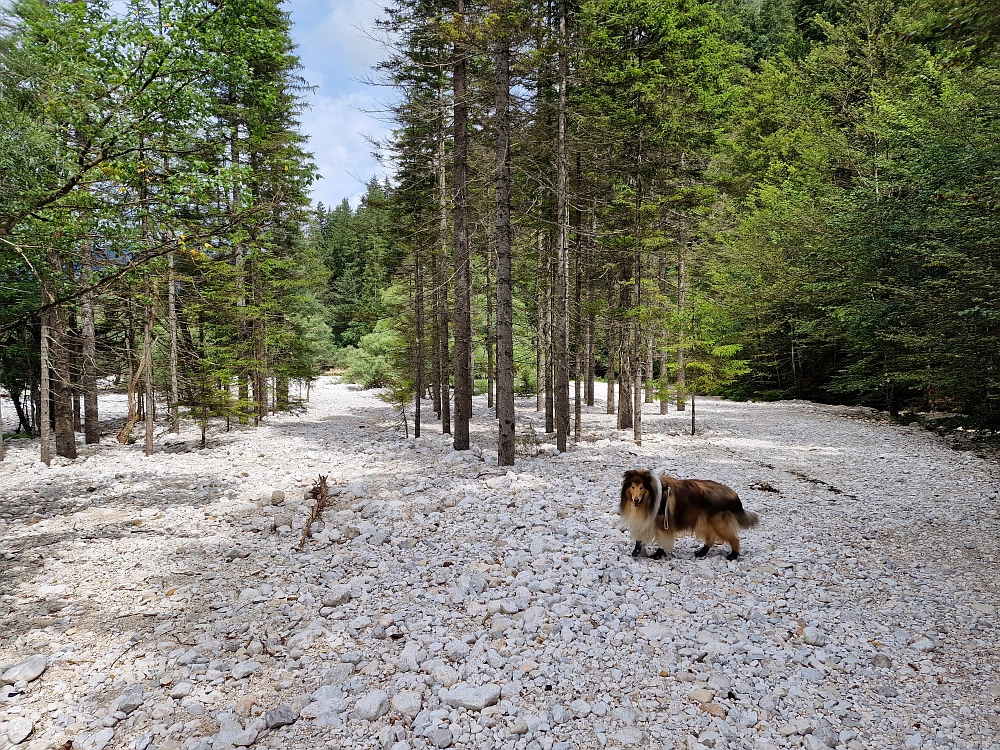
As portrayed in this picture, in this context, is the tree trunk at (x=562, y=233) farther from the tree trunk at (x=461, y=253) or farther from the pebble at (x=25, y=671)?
the pebble at (x=25, y=671)

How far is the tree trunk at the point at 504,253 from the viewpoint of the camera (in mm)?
9766

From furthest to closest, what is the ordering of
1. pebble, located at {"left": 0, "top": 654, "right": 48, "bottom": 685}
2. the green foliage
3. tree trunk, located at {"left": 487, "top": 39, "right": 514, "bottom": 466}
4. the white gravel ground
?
the green foliage < tree trunk, located at {"left": 487, "top": 39, "right": 514, "bottom": 466} < pebble, located at {"left": 0, "top": 654, "right": 48, "bottom": 685} < the white gravel ground

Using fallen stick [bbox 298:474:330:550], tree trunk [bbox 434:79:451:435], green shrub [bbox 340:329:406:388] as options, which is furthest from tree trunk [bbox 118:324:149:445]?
green shrub [bbox 340:329:406:388]

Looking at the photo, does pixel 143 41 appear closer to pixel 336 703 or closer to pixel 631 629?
pixel 336 703

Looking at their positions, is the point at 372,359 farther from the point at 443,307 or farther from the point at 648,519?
the point at 648,519

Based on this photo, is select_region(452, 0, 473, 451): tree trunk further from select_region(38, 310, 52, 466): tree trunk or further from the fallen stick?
select_region(38, 310, 52, 466): tree trunk

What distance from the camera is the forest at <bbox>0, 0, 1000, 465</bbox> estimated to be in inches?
177

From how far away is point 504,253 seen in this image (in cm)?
984

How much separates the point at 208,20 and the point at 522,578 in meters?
6.52

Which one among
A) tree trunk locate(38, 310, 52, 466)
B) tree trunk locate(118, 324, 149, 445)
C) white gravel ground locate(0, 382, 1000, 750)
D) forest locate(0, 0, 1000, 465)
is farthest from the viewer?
tree trunk locate(38, 310, 52, 466)

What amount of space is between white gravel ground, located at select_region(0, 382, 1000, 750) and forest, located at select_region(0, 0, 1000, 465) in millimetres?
2813

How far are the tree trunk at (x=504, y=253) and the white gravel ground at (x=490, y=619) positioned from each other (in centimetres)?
133

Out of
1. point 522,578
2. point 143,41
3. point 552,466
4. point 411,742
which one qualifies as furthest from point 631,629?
point 143,41

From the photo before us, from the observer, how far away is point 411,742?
323cm
